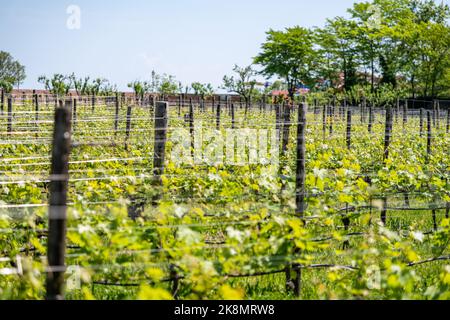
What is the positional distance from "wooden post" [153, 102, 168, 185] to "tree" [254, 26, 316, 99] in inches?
2232

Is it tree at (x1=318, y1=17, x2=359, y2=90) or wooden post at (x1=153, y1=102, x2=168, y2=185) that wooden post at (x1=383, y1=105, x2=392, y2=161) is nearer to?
wooden post at (x1=153, y1=102, x2=168, y2=185)

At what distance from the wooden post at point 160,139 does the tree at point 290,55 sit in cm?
5669

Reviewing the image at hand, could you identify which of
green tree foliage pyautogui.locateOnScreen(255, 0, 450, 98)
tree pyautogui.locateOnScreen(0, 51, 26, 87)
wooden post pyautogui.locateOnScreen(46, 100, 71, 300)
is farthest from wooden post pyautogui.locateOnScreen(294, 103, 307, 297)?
tree pyautogui.locateOnScreen(0, 51, 26, 87)

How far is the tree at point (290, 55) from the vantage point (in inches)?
2381

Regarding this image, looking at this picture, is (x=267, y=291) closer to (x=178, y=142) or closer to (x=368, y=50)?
(x=178, y=142)

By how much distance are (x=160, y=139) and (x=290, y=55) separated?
189 ft

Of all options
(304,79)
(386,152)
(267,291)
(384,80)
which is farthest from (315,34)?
(267,291)

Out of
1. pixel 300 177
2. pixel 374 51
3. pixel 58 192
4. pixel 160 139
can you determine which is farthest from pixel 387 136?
pixel 374 51

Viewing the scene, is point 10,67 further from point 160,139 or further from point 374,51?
point 160,139

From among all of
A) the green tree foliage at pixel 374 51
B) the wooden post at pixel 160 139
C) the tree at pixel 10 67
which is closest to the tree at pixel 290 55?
the green tree foliage at pixel 374 51

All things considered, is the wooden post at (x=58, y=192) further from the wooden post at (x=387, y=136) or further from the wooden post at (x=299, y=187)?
the wooden post at (x=387, y=136)

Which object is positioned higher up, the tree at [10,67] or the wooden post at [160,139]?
the tree at [10,67]

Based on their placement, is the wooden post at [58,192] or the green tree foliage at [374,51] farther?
the green tree foliage at [374,51]

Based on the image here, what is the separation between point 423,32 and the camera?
53.0 m
